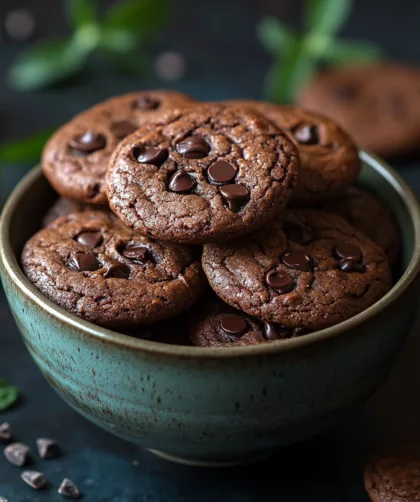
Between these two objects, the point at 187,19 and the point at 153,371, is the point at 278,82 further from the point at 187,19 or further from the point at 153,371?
the point at 153,371

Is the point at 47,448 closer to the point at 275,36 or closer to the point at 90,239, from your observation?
the point at 90,239

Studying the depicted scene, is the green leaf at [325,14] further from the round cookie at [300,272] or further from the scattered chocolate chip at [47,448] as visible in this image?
the scattered chocolate chip at [47,448]

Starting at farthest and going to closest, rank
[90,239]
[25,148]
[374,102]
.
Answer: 1. [374,102]
2. [25,148]
3. [90,239]

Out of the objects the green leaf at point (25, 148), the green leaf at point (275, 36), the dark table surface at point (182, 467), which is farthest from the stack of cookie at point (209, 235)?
the green leaf at point (275, 36)

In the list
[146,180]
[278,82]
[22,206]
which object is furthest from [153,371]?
[278,82]

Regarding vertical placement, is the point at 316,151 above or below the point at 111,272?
above

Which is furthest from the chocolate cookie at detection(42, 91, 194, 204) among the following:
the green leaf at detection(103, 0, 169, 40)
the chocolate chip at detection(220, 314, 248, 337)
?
the green leaf at detection(103, 0, 169, 40)


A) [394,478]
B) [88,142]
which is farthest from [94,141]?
[394,478]
